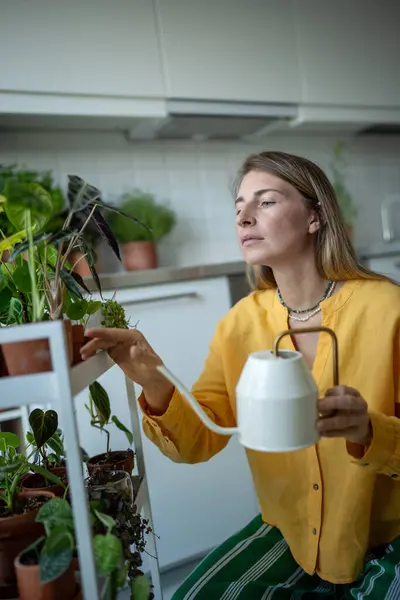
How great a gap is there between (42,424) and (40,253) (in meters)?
0.26

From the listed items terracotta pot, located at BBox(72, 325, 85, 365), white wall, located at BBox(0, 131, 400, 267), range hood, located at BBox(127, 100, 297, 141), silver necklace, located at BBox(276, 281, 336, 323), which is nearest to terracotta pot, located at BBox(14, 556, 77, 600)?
terracotta pot, located at BBox(72, 325, 85, 365)

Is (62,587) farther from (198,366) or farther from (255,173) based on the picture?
(198,366)

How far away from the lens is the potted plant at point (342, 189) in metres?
2.63

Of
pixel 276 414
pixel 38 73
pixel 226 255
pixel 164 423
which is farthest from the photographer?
pixel 226 255

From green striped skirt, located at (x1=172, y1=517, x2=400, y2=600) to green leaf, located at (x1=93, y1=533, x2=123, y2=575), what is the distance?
1.03ft

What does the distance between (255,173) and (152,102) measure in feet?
3.37

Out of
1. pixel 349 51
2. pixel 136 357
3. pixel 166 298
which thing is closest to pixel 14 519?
pixel 136 357

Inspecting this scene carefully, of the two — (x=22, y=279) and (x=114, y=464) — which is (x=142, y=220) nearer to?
(x=114, y=464)

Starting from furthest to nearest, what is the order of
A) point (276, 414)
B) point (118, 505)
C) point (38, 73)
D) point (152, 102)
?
point (152, 102)
point (38, 73)
point (118, 505)
point (276, 414)

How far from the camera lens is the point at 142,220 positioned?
217 cm

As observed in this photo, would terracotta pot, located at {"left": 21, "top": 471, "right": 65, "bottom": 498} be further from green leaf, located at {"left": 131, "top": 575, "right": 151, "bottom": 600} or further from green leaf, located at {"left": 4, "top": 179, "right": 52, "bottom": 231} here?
green leaf, located at {"left": 4, "top": 179, "right": 52, "bottom": 231}

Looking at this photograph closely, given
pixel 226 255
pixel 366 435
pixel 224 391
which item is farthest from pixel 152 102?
pixel 366 435

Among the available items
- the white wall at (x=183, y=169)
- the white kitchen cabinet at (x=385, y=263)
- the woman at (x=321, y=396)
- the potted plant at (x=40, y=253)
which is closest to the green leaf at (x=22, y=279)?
the potted plant at (x=40, y=253)

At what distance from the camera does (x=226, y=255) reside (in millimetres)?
2574
